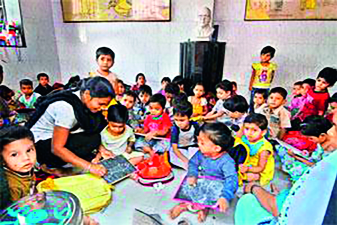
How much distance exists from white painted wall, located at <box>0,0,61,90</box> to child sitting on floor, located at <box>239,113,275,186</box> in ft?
10.4

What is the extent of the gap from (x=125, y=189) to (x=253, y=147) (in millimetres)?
796

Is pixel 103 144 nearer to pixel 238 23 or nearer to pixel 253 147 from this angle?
pixel 253 147

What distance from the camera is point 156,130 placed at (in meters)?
1.91

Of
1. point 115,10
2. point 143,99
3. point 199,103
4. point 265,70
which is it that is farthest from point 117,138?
point 115,10

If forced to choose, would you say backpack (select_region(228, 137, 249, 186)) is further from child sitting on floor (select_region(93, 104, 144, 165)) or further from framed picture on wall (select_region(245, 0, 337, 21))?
framed picture on wall (select_region(245, 0, 337, 21))

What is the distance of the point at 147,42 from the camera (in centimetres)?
373

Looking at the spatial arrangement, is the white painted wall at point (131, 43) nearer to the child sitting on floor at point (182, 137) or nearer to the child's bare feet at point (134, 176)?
the child sitting on floor at point (182, 137)

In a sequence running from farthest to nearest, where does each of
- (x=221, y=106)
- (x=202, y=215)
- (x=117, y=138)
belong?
(x=221, y=106)
(x=117, y=138)
(x=202, y=215)

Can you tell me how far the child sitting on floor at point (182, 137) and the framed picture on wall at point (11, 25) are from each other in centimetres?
270

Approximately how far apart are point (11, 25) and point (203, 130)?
10.4 feet

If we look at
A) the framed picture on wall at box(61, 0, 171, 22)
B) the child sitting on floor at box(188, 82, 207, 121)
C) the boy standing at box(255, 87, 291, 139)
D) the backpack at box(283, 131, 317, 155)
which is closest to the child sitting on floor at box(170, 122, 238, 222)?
the backpack at box(283, 131, 317, 155)

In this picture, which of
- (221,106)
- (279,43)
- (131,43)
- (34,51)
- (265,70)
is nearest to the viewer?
(221,106)

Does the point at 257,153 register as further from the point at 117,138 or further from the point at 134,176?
the point at 117,138

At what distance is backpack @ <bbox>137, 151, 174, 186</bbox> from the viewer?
4.70 feet
